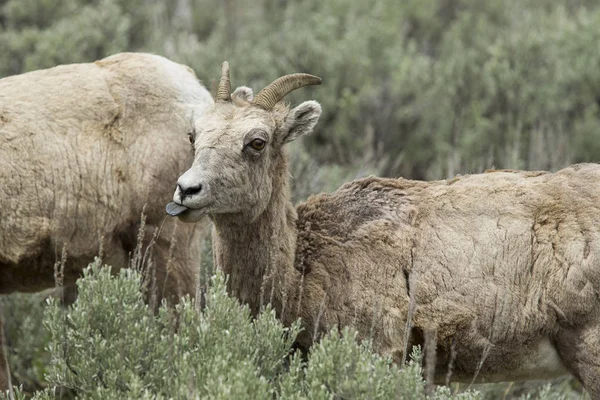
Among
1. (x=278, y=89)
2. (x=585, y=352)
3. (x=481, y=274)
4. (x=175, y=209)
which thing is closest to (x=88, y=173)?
(x=175, y=209)

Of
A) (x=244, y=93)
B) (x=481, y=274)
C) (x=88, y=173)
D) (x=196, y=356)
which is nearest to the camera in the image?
(x=196, y=356)

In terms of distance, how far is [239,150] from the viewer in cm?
541

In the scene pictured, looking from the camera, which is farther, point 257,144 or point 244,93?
point 244,93

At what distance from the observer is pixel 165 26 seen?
15383mm

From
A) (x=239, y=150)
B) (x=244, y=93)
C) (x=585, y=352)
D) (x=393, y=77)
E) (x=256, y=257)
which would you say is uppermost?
(x=244, y=93)

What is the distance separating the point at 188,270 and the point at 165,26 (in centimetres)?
965

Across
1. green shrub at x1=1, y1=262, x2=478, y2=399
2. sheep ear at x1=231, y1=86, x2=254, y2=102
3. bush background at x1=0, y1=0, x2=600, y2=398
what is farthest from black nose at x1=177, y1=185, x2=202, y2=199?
bush background at x1=0, y1=0, x2=600, y2=398

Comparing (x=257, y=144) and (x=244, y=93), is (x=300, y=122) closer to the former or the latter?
(x=257, y=144)

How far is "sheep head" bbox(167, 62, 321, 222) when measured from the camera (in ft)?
17.1

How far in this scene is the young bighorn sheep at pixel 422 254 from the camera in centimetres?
524

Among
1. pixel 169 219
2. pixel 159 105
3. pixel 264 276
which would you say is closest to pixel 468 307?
pixel 264 276

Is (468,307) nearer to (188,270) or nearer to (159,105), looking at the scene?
(188,270)

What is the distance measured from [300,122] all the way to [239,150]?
526 mm

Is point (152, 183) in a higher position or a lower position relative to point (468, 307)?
higher
